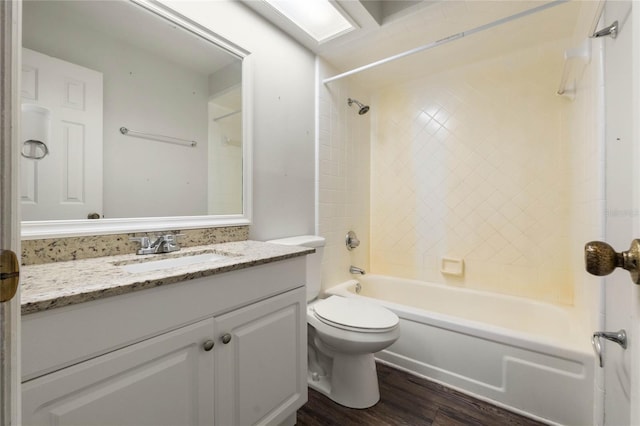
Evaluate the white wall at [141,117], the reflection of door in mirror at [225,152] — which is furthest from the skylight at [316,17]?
the white wall at [141,117]

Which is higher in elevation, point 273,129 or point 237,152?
point 273,129

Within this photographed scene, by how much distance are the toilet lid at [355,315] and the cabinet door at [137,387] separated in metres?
0.70

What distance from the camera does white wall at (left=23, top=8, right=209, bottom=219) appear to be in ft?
3.56

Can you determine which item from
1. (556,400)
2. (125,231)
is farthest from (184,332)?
(556,400)

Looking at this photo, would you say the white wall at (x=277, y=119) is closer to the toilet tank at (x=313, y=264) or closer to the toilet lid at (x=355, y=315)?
the toilet tank at (x=313, y=264)

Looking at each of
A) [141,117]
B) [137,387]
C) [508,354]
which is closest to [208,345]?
[137,387]

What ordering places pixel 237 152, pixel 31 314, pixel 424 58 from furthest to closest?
pixel 424 58
pixel 237 152
pixel 31 314

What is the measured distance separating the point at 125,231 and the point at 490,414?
1957 millimetres

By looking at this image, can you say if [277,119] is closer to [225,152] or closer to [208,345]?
[225,152]

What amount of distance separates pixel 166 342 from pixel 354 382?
1063mm

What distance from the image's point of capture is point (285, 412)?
121 cm

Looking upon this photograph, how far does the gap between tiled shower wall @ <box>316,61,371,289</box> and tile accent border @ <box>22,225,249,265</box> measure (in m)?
0.98

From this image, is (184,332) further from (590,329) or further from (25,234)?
(590,329)

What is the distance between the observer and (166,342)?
0.83 metres
